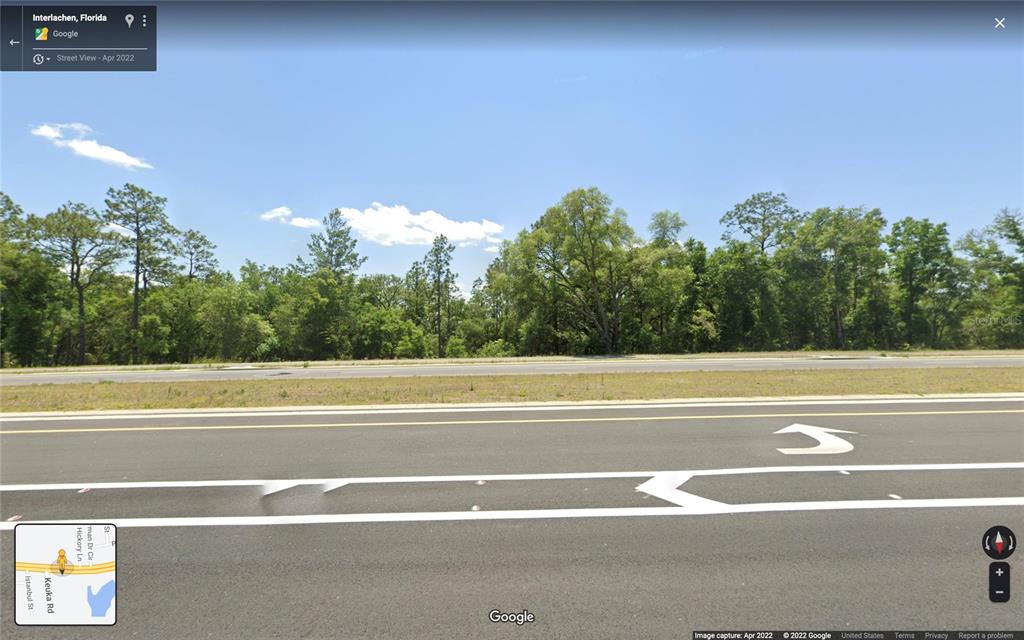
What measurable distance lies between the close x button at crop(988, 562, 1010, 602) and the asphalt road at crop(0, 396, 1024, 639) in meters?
0.09

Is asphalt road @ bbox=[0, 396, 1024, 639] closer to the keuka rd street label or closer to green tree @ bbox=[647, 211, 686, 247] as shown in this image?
the keuka rd street label

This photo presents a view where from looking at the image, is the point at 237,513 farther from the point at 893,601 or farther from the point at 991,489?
the point at 991,489

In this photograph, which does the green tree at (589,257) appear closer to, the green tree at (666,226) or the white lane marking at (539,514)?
the green tree at (666,226)

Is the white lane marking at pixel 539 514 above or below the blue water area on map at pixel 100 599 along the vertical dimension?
below

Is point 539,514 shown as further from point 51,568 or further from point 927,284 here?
point 927,284

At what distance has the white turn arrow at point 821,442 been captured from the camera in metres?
5.76

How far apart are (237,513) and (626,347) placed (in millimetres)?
35076

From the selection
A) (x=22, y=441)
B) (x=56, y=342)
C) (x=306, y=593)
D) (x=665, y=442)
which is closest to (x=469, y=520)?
(x=306, y=593)

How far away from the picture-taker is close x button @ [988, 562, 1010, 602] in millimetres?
2730

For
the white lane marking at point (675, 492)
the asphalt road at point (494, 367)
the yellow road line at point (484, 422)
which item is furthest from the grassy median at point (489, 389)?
the white lane marking at point (675, 492)

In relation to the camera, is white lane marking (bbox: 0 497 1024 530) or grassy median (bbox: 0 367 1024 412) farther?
grassy median (bbox: 0 367 1024 412)

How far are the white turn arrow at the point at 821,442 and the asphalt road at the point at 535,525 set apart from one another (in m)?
0.15

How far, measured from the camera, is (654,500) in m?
4.23

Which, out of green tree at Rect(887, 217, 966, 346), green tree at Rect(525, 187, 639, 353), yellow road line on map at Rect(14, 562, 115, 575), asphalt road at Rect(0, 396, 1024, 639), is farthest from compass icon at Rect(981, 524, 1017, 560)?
green tree at Rect(887, 217, 966, 346)
